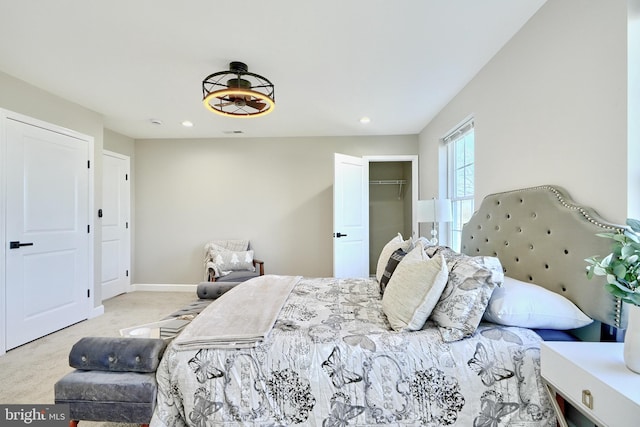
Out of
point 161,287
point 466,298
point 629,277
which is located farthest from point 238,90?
point 161,287

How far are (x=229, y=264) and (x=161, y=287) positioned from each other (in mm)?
1577

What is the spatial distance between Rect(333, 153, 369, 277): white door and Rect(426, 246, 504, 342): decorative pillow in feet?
8.37

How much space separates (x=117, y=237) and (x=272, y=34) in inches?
161

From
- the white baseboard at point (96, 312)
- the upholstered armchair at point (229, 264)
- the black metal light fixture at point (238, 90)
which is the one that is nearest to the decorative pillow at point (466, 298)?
the black metal light fixture at point (238, 90)

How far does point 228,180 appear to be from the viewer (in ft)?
15.4

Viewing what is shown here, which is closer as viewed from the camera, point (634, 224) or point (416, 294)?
point (634, 224)

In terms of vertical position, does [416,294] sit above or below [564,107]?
below

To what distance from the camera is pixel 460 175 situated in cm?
335

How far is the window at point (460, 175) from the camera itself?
120 inches

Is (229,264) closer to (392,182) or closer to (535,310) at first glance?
(392,182)

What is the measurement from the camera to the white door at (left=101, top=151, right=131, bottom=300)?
427 cm

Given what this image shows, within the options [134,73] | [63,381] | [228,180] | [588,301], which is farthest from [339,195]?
[63,381]

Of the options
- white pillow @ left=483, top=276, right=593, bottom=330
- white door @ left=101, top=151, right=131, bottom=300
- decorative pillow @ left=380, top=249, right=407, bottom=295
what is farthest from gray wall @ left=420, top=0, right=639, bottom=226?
white door @ left=101, top=151, right=131, bottom=300

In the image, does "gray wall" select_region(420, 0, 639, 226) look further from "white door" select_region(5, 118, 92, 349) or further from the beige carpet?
"white door" select_region(5, 118, 92, 349)
